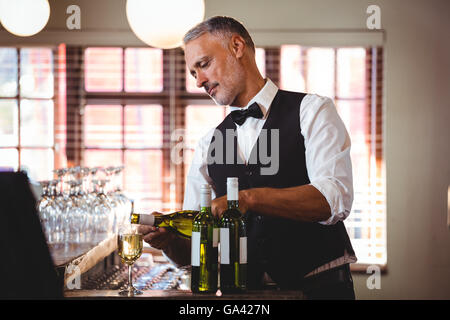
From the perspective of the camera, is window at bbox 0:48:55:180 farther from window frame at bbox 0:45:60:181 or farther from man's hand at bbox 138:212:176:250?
man's hand at bbox 138:212:176:250

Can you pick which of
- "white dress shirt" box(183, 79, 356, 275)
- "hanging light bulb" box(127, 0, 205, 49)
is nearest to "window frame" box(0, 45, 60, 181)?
"hanging light bulb" box(127, 0, 205, 49)

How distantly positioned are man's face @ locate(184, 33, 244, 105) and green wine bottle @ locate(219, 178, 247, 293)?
1.91 ft

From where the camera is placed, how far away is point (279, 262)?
166 cm

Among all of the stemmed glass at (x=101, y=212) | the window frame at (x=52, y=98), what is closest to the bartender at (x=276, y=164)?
the stemmed glass at (x=101, y=212)

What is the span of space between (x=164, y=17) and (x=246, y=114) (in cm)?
54

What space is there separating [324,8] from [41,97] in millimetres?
2322

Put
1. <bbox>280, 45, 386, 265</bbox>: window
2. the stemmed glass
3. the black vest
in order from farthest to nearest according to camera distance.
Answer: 1. <bbox>280, 45, 386, 265</bbox>: window
2. the stemmed glass
3. the black vest

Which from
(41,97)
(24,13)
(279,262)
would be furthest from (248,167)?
(41,97)

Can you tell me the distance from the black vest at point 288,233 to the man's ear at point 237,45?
9.1 inches

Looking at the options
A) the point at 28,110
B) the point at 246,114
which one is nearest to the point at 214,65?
the point at 246,114

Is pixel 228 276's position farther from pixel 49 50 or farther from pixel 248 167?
pixel 49 50

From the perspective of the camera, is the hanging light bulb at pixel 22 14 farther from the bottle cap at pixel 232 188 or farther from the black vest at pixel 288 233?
the bottle cap at pixel 232 188

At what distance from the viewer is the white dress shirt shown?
148 cm

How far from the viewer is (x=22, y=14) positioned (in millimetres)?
2232
